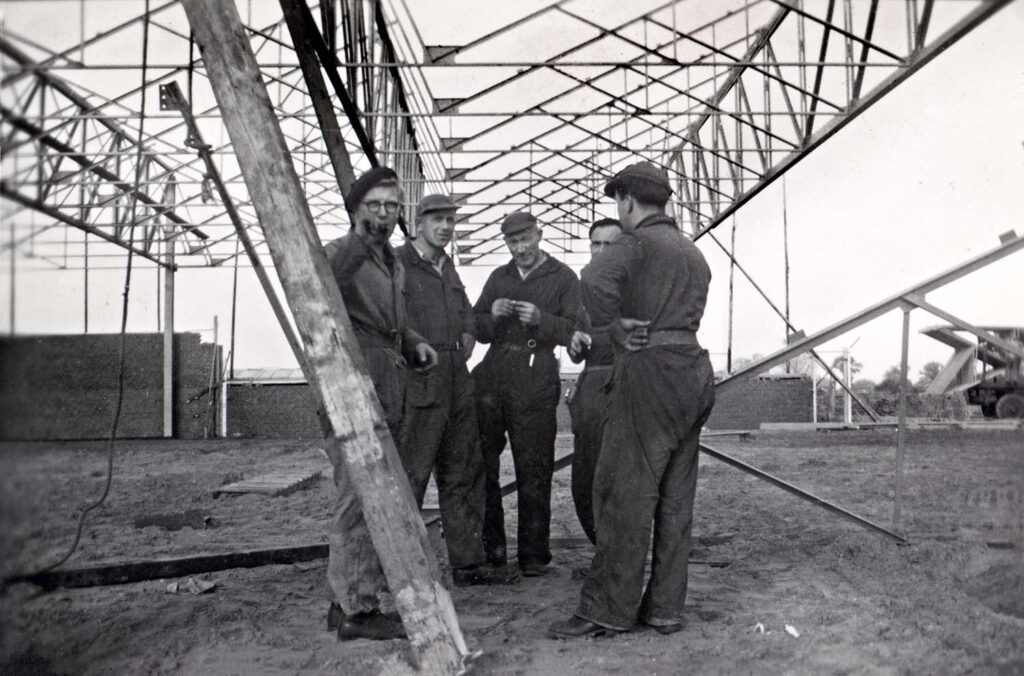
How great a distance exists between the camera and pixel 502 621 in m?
3.86

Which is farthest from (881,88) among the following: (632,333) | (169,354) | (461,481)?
(169,354)

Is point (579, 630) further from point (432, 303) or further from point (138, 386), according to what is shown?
point (138, 386)

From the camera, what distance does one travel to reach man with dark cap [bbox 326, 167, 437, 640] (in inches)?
141

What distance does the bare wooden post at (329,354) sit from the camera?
2857 mm

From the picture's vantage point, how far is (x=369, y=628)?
3508 mm

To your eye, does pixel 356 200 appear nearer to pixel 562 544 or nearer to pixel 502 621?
pixel 502 621

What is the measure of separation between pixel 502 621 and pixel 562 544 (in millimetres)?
1657

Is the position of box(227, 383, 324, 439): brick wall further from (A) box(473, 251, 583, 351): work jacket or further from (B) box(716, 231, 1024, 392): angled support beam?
(B) box(716, 231, 1024, 392): angled support beam

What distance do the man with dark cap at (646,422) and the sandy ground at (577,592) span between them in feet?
0.55

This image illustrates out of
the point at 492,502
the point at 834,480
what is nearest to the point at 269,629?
the point at 492,502

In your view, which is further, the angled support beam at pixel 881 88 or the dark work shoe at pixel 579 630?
the angled support beam at pixel 881 88

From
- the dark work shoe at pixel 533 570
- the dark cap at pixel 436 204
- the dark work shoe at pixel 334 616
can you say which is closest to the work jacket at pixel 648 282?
the dark cap at pixel 436 204

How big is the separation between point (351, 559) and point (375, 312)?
1039 millimetres

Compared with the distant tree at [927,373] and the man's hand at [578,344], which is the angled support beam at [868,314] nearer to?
the man's hand at [578,344]
